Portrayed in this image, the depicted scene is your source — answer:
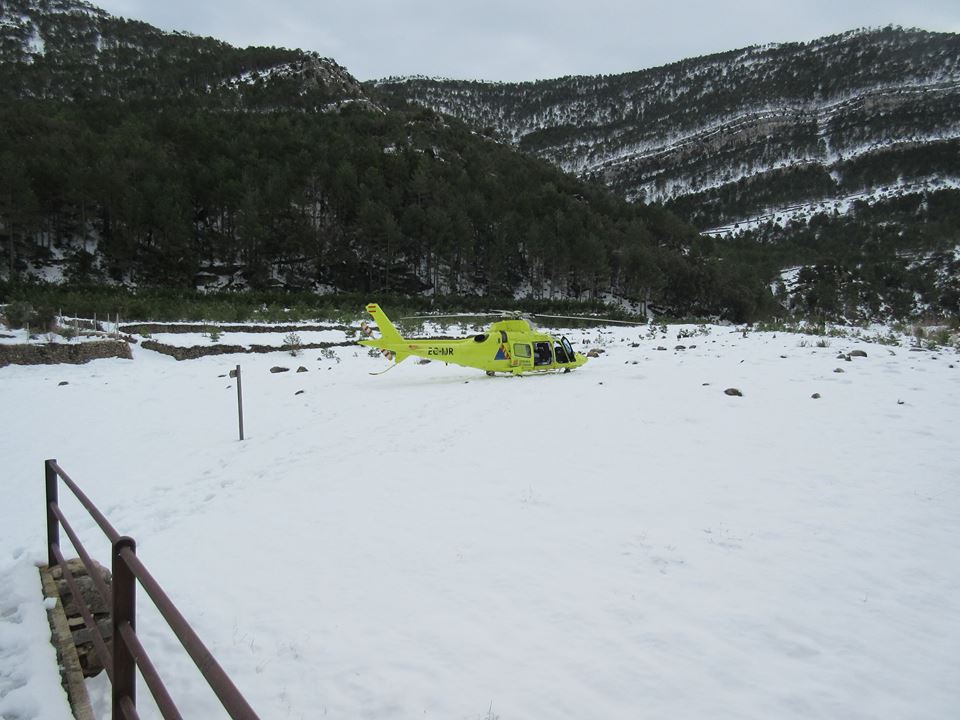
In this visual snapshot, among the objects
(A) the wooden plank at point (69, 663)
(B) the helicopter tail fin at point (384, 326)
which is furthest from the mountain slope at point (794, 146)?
(A) the wooden plank at point (69, 663)

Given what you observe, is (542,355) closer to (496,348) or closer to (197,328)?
(496,348)

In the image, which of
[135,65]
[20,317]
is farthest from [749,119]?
[20,317]

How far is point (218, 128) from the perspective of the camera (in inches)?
2127

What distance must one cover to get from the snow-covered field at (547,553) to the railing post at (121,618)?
1.17m

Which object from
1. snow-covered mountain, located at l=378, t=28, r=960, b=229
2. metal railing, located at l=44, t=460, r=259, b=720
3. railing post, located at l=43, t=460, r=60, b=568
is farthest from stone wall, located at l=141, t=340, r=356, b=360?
snow-covered mountain, located at l=378, t=28, r=960, b=229

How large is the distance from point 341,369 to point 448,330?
1121cm

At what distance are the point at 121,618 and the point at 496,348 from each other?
11186 millimetres

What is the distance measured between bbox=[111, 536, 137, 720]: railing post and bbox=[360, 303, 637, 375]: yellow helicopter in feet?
34.6

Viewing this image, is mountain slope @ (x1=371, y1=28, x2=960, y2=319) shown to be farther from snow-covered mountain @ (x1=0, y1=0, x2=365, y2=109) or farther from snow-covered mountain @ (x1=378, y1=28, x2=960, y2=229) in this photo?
snow-covered mountain @ (x1=0, y1=0, x2=365, y2=109)

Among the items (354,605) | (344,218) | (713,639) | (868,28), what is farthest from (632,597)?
(868,28)

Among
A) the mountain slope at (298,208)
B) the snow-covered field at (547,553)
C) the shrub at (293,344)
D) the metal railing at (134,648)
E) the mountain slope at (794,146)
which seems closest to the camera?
the metal railing at (134,648)

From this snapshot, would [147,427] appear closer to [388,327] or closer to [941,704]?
[388,327]

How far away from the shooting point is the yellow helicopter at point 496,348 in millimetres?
12562

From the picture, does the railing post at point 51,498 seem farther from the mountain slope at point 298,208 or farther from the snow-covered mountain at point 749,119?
the snow-covered mountain at point 749,119
